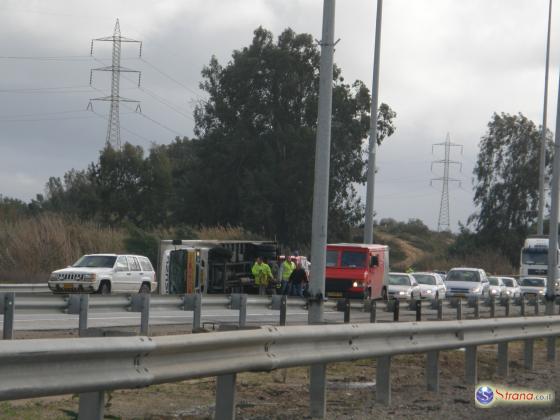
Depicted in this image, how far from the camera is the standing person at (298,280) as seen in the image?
34.1 metres

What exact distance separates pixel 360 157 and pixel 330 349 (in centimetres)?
6197

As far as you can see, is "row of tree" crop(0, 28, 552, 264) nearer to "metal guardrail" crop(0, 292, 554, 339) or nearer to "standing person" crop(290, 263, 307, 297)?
"standing person" crop(290, 263, 307, 297)

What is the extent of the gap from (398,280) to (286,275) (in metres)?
10.1

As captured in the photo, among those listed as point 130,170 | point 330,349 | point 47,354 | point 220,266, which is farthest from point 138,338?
point 130,170

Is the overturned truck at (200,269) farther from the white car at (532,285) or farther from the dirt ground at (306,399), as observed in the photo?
the dirt ground at (306,399)

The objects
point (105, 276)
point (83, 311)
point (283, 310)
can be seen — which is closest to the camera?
point (83, 311)

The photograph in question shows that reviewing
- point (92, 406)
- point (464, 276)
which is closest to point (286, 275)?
point (464, 276)

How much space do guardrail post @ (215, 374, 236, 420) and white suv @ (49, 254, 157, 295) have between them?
26385mm

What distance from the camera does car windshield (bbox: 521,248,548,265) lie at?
2383 inches

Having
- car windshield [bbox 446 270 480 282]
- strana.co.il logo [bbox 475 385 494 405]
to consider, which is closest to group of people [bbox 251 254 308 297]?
car windshield [bbox 446 270 480 282]

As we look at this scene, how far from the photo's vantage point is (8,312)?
647 inches

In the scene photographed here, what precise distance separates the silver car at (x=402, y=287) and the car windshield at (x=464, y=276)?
6.04m

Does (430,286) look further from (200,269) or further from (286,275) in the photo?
(286,275)

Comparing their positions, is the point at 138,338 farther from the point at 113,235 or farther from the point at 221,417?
the point at 113,235
